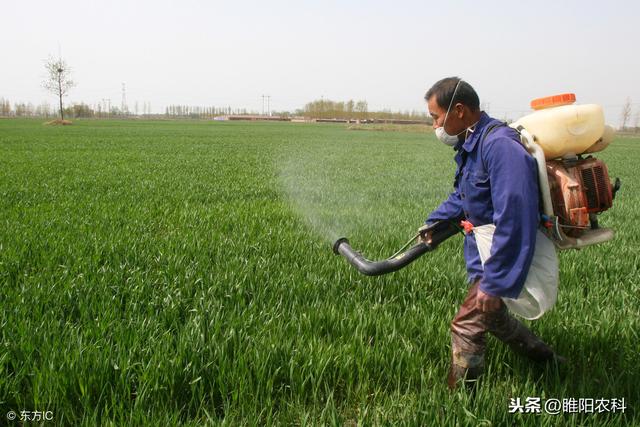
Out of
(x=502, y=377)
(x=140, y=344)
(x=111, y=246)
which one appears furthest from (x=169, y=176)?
(x=502, y=377)

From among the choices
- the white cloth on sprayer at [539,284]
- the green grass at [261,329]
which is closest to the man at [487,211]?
the white cloth on sprayer at [539,284]

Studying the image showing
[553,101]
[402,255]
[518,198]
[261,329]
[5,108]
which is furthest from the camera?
[5,108]

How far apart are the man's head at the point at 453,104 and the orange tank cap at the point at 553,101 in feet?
1.01

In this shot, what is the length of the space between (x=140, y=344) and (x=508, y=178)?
2.22 m

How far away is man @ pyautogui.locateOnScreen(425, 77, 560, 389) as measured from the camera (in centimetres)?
210

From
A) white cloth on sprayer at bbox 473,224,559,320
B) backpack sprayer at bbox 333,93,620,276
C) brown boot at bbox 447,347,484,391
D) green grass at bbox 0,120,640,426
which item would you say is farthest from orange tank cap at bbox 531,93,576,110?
green grass at bbox 0,120,640,426

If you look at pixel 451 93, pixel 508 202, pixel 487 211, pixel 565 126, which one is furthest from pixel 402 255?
pixel 565 126

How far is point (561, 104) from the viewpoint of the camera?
7.15ft

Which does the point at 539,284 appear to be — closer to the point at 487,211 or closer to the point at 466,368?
the point at 487,211

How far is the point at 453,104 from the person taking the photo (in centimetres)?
247

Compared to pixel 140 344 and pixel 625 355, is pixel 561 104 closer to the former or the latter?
pixel 625 355

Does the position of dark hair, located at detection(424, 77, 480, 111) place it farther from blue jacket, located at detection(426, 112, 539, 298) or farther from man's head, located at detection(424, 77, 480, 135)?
blue jacket, located at detection(426, 112, 539, 298)

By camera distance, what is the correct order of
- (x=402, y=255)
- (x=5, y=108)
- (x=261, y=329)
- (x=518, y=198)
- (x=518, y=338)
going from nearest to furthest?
(x=518, y=198) → (x=518, y=338) → (x=402, y=255) → (x=261, y=329) → (x=5, y=108)

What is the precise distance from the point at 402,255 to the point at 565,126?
1127 mm
